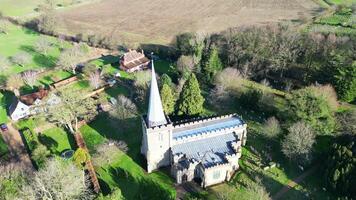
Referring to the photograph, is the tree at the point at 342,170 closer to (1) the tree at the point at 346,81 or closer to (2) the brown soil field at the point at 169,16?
(1) the tree at the point at 346,81

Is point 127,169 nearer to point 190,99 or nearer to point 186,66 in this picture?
point 190,99

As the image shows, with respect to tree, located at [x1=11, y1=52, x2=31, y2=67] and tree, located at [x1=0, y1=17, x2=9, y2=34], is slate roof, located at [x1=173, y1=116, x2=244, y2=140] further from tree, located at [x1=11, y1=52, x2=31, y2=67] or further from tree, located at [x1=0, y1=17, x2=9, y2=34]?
tree, located at [x1=0, y1=17, x2=9, y2=34]

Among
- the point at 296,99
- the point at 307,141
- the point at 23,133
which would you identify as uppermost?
the point at 296,99

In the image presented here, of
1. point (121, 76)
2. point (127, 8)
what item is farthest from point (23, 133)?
point (127, 8)

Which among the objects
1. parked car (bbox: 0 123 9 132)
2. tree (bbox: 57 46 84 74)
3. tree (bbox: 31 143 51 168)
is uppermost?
tree (bbox: 57 46 84 74)

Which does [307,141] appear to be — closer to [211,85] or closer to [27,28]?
[211,85]

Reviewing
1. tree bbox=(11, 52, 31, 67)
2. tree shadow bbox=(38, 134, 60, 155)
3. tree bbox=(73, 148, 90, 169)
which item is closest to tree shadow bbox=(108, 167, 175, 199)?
tree bbox=(73, 148, 90, 169)
